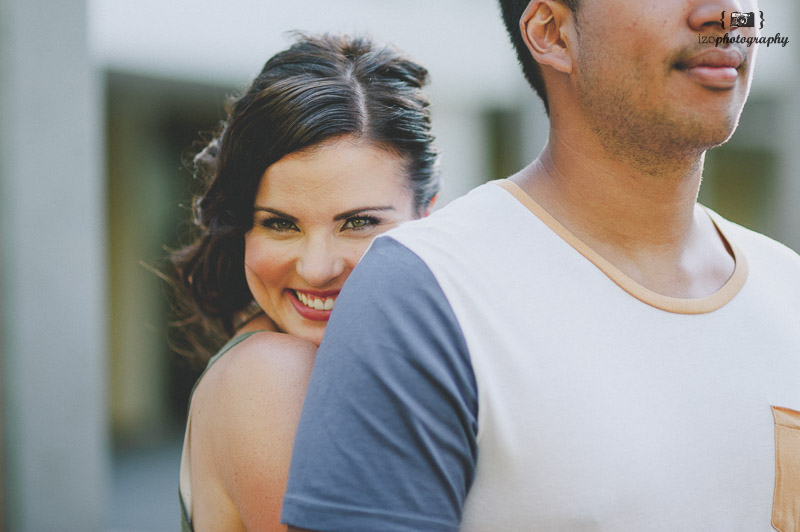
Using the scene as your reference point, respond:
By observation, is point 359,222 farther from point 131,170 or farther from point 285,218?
point 131,170

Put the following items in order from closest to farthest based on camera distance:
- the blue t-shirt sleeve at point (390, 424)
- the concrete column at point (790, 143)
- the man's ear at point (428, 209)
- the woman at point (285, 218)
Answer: the blue t-shirt sleeve at point (390, 424) < the woman at point (285, 218) < the man's ear at point (428, 209) < the concrete column at point (790, 143)

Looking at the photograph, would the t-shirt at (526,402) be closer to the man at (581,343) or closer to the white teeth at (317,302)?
the man at (581,343)

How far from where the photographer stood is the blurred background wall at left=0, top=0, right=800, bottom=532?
347 cm

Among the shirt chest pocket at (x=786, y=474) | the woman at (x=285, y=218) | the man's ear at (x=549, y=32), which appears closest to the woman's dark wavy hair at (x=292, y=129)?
the woman at (x=285, y=218)

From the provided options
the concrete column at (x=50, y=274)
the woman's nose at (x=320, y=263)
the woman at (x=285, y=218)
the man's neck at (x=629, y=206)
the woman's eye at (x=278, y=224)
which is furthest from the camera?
the concrete column at (x=50, y=274)

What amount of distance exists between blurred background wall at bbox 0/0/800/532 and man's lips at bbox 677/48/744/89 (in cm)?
145

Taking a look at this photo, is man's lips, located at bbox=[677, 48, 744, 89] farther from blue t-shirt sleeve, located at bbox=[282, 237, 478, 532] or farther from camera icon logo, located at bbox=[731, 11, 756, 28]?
blue t-shirt sleeve, located at bbox=[282, 237, 478, 532]

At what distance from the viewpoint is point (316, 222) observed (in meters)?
1.99

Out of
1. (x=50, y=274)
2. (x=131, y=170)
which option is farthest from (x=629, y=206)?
(x=131, y=170)

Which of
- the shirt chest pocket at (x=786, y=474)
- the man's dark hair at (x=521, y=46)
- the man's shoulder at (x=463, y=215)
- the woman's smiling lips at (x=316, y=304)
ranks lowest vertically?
the woman's smiling lips at (x=316, y=304)

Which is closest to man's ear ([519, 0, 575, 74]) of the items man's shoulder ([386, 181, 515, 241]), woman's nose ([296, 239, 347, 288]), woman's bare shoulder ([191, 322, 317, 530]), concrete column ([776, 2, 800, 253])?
man's shoulder ([386, 181, 515, 241])

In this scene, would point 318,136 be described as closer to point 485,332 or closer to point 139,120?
point 485,332

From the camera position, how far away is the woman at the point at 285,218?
1724mm

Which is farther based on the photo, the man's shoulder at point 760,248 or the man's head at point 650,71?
the man's shoulder at point 760,248
